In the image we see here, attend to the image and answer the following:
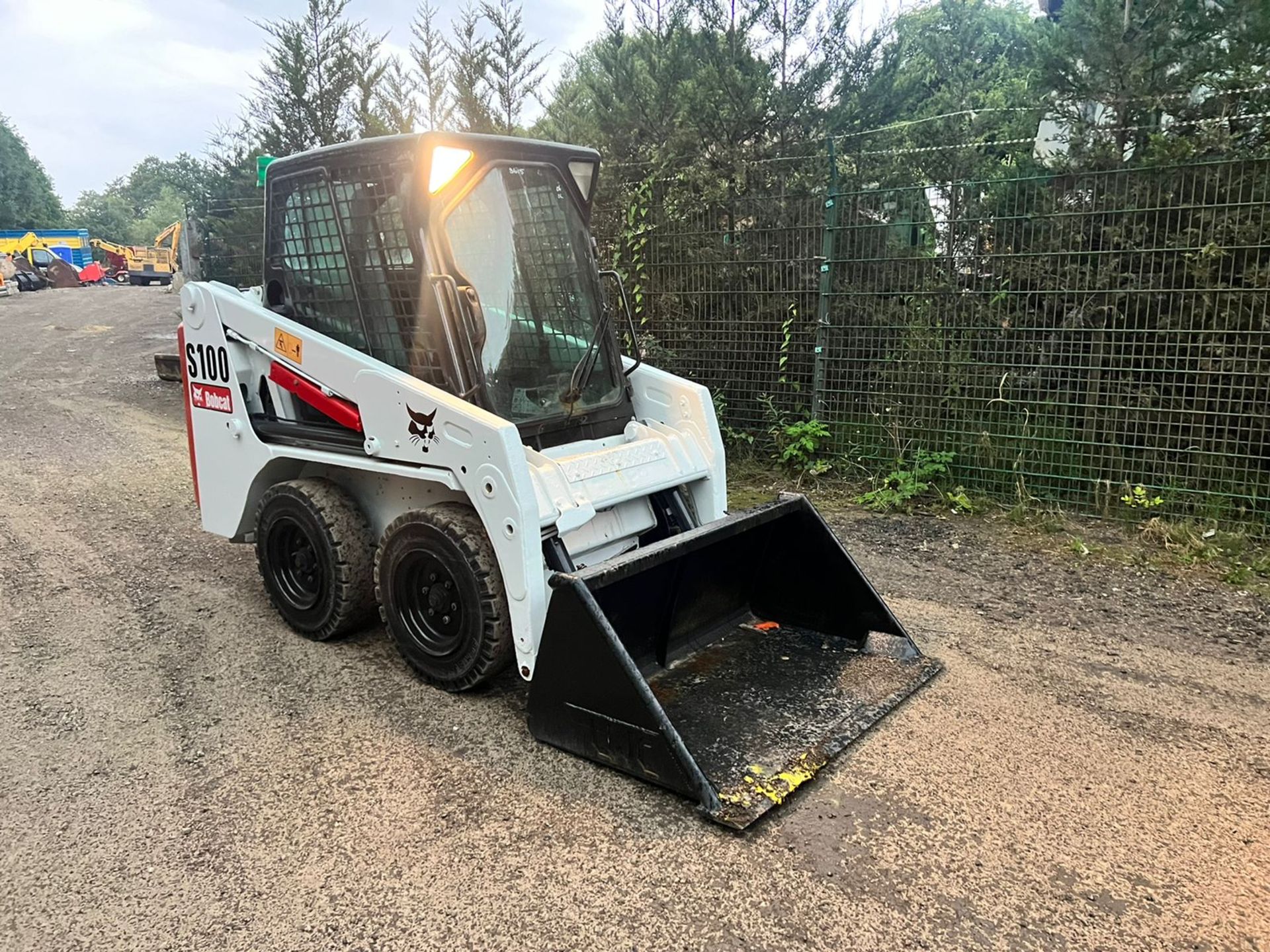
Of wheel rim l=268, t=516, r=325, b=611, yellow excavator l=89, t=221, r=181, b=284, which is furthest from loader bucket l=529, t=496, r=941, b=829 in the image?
yellow excavator l=89, t=221, r=181, b=284

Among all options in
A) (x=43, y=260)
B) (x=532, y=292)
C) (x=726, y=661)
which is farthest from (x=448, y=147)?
(x=43, y=260)

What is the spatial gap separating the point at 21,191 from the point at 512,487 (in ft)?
247

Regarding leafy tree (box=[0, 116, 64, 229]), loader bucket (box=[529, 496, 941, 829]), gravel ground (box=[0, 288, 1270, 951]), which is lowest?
gravel ground (box=[0, 288, 1270, 951])

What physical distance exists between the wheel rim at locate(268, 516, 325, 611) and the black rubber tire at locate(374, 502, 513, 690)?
1.82 ft

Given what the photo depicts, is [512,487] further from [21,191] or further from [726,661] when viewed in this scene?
[21,191]

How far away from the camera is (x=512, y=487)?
130 inches

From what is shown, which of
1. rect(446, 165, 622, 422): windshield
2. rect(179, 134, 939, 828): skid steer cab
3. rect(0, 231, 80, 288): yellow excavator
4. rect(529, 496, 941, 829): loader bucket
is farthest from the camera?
rect(0, 231, 80, 288): yellow excavator

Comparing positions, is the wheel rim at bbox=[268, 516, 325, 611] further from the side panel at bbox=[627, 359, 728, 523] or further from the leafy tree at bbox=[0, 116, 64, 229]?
the leafy tree at bbox=[0, 116, 64, 229]

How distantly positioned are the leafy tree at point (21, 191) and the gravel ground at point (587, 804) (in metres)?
69.0

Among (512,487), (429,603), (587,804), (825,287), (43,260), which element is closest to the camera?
(587,804)

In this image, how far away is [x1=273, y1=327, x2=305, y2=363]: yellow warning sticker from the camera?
4082 mm

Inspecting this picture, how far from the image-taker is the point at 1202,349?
566 cm

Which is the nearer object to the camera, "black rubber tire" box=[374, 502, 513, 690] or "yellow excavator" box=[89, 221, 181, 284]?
"black rubber tire" box=[374, 502, 513, 690]

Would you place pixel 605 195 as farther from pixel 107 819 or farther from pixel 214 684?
pixel 107 819
